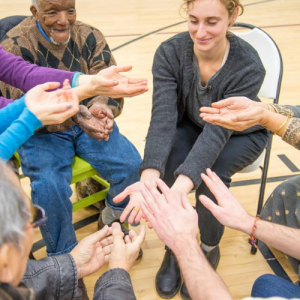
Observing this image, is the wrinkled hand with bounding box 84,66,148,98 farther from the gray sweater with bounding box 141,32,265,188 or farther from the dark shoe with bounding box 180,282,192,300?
the dark shoe with bounding box 180,282,192,300

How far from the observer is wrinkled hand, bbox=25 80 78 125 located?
4.57 ft

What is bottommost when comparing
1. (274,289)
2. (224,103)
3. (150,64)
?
(150,64)

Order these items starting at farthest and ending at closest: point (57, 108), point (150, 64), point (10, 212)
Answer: point (150, 64) → point (57, 108) → point (10, 212)

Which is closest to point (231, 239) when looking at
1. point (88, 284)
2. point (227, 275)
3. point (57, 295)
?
point (227, 275)

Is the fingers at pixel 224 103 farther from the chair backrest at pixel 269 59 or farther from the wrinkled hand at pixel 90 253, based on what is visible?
the wrinkled hand at pixel 90 253

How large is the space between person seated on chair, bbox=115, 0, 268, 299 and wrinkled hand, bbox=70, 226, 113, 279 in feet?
0.72

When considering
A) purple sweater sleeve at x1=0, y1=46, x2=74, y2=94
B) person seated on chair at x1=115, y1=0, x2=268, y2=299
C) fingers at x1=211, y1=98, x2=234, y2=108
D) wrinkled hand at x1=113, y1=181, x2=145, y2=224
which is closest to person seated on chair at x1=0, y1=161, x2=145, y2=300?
wrinkled hand at x1=113, y1=181, x2=145, y2=224

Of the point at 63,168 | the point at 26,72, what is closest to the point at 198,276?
the point at 63,168

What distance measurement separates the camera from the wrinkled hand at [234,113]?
5.16 feet

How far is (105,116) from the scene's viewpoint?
1.87m

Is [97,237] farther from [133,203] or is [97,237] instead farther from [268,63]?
[268,63]

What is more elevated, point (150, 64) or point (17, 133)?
point (17, 133)

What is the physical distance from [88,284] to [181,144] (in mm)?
780

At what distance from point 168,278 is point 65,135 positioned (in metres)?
0.81
